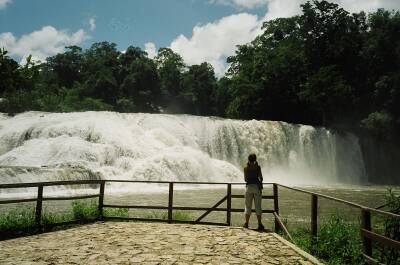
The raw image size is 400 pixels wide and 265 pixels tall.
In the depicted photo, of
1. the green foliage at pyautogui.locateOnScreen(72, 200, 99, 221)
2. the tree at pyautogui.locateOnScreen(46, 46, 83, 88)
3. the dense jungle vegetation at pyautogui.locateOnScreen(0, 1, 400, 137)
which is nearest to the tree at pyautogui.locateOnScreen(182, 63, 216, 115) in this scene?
the dense jungle vegetation at pyautogui.locateOnScreen(0, 1, 400, 137)

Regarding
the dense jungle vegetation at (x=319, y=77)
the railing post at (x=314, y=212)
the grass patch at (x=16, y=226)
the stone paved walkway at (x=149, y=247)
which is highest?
the dense jungle vegetation at (x=319, y=77)

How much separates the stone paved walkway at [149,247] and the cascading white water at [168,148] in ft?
37.1

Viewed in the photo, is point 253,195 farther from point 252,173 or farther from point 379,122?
point 379,122

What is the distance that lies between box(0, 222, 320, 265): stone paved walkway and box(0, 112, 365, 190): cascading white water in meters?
11.3

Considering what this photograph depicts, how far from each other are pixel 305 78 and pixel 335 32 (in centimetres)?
670

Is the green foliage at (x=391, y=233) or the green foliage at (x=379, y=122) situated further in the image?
the green foliage at (x=379, y=122)

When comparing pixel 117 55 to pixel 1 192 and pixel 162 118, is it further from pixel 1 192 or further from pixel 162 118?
pixel 1 192

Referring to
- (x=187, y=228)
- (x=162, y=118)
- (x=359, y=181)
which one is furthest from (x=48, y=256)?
(x=359, y=181)

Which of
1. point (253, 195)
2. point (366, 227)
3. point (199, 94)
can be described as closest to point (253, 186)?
point (253, 195)

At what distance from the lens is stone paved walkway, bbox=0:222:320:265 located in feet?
22.8

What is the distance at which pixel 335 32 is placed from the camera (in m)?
53.0

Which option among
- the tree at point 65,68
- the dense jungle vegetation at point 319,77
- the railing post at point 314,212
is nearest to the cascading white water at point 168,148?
the dense jungle vegetation at point 319,77

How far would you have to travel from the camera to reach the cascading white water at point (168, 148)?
24.6 meters

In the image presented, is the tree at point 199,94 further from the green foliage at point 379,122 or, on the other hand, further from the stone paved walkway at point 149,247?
the stone paved walkway at point 149,247
